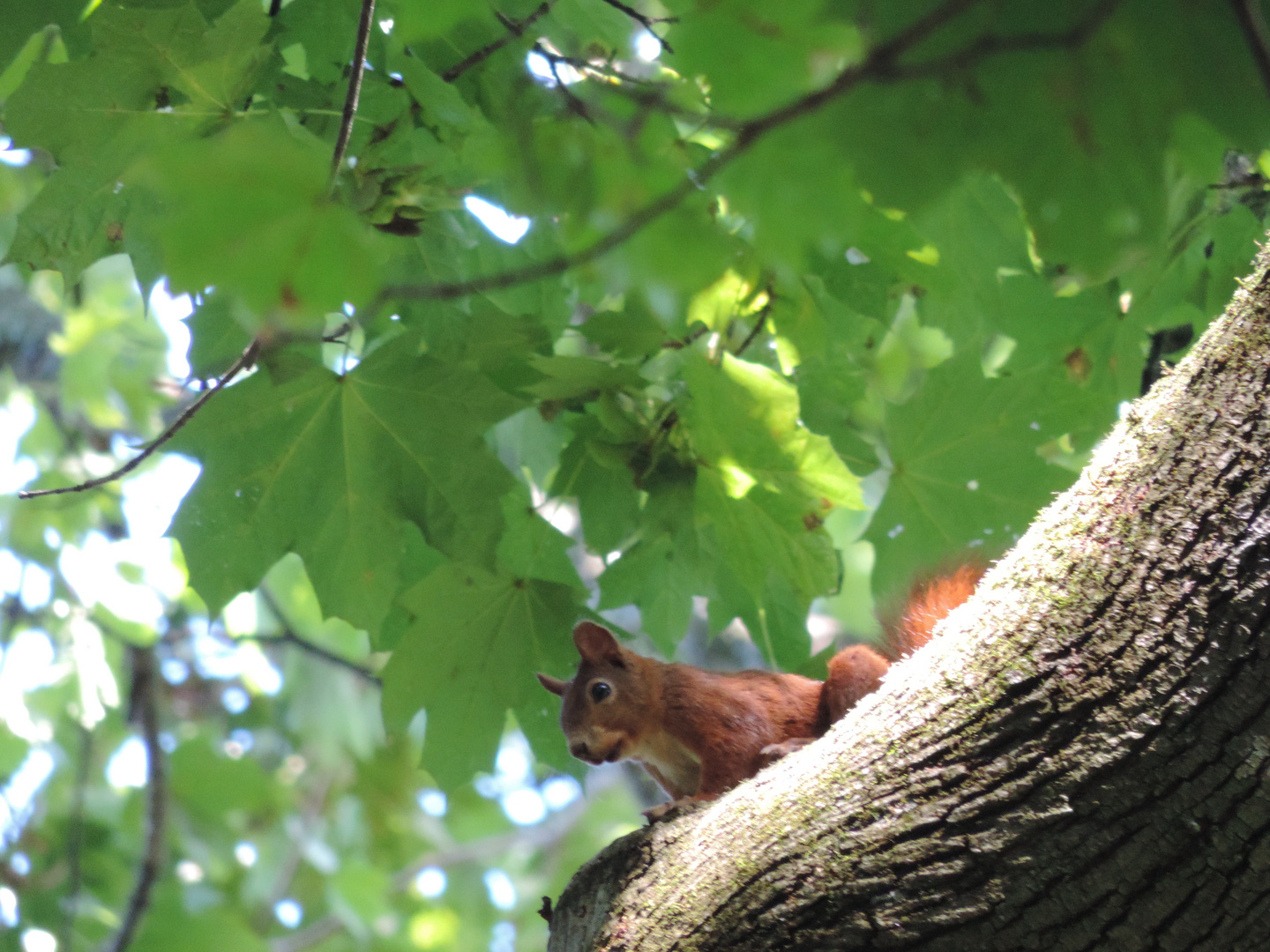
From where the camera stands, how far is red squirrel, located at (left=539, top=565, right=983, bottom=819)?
2.08m

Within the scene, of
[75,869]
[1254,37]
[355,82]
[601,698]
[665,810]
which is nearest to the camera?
[1254,37]

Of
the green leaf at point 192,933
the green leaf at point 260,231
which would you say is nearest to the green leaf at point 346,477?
the green leaf at point 260,231

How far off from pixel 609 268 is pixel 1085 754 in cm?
92

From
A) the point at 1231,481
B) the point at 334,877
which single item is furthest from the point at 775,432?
the point at 334,877

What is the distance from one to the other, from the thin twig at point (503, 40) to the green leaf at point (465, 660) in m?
1.03

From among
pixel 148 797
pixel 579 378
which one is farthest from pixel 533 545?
pixel 148 797

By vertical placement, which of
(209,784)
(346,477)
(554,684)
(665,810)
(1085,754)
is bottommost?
(1085,754)

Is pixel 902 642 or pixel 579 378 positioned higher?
pixel 579 378

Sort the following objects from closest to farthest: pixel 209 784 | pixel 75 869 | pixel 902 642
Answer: pixel 902 642 < pixel 75 869 < pixel 209 784

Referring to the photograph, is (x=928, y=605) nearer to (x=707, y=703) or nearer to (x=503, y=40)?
(x=707, y=703)

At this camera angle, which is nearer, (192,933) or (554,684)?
(554,684)

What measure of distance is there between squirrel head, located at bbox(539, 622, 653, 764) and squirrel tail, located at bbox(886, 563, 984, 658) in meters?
0.63

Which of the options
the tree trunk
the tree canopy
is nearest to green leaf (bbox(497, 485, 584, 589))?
the tree canopy

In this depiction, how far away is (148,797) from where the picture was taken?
476 cm
